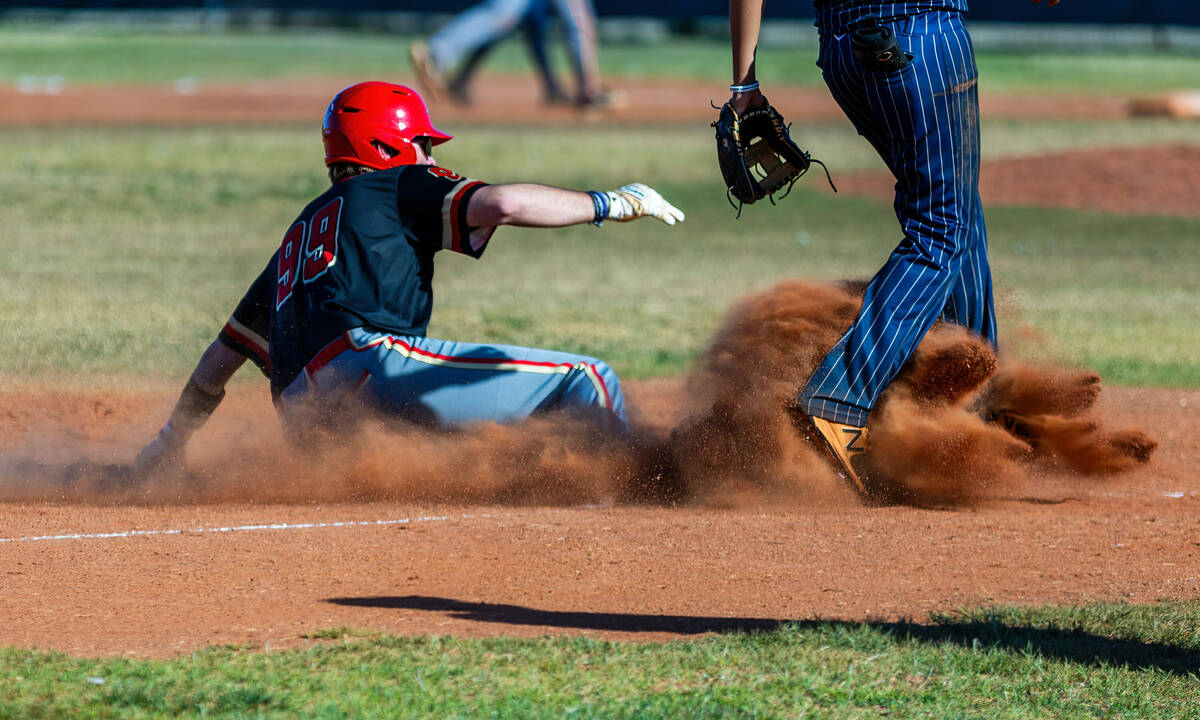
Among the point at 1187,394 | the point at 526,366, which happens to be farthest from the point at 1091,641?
the point at 1187,394

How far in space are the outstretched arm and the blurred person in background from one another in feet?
48.4

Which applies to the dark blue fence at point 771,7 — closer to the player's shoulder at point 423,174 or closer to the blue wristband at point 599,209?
the player's shoulder at point 423,174

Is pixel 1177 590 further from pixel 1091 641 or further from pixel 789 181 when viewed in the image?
pixel 789 181

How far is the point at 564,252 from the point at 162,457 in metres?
6.79

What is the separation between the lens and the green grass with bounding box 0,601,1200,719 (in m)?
3.31

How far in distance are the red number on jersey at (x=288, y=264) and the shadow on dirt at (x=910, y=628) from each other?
58.6 inches

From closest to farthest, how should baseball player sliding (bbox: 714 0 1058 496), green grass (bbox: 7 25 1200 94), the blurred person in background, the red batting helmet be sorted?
1. baseball player sliding (bbox: 714 0 1058 496)
2. the red batting helmet
3. the blurred person in background
4. green grass (bbox: 7 25 1200 94)

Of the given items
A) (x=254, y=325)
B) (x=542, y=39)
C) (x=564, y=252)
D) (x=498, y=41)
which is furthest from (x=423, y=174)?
(x=542, y=39)

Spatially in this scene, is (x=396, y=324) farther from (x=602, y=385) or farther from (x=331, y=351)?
(x=602, y=385)

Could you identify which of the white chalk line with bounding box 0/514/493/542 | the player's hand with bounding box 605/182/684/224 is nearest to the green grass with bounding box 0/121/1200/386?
the player's hand with bounding box 605/182/684/224

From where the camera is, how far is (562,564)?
4.52 meters

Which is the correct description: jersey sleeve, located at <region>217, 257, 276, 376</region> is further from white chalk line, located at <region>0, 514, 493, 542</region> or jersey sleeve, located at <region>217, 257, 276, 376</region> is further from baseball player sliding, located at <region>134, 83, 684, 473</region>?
white chalk line, located at <region>0, 514, 493, 542</region>

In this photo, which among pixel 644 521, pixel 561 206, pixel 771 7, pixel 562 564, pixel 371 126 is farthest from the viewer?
pixel 771 7

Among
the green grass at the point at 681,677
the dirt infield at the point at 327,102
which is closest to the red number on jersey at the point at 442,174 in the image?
the green grass at the point at 681,677
